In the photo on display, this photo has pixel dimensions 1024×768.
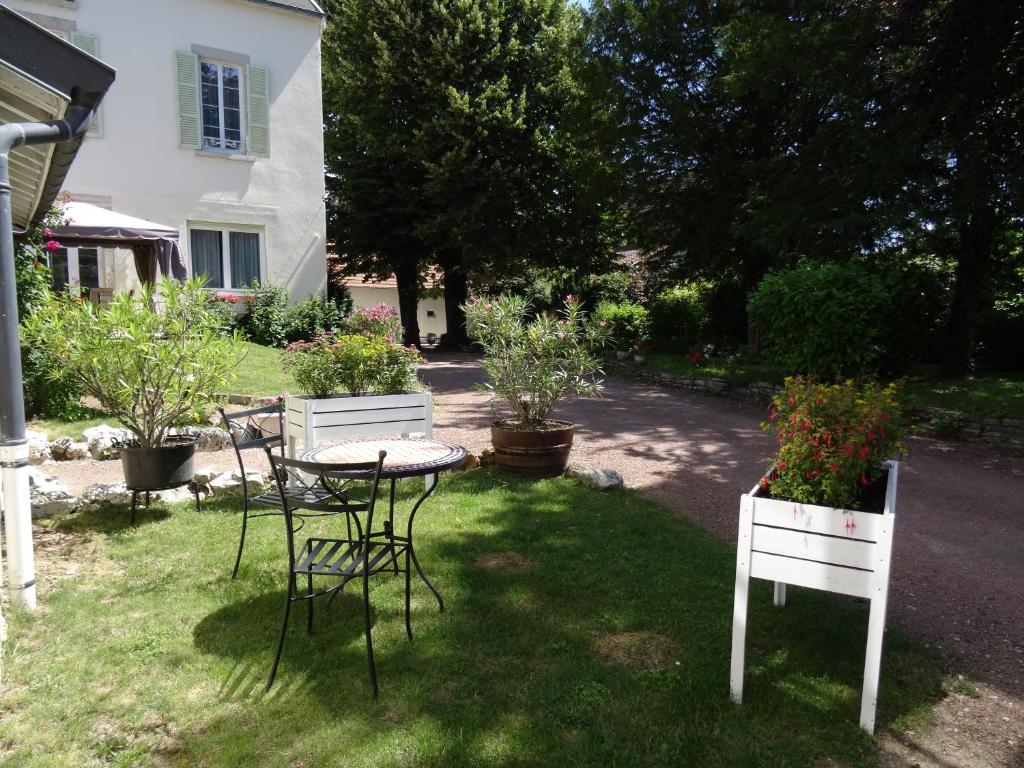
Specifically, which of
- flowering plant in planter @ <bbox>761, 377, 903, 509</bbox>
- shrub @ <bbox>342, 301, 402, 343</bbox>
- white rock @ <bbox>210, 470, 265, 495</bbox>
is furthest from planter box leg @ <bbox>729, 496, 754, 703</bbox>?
shrub @ <bbox>342, 301, 402, 343</bbox>

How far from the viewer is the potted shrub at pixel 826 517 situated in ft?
8.93

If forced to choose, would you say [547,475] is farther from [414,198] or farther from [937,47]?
[414,198]

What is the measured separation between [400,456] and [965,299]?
35.0 ft

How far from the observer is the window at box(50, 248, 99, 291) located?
13.6 metres

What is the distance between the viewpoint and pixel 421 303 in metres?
37.5

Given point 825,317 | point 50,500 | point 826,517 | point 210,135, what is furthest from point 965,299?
point 210,135

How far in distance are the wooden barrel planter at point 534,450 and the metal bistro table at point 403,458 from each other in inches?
92.7

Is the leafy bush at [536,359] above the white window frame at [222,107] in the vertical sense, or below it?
below

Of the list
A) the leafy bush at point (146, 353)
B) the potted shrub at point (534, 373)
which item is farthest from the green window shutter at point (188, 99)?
the potted shrub at point (534, 373)

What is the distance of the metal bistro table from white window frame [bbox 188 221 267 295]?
12.8m

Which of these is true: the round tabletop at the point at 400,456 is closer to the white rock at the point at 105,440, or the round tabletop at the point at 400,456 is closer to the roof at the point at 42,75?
the roof at the point at 42,75

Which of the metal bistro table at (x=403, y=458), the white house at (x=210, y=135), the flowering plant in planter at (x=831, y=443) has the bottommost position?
the metal bistro table at (x=403, y=458)

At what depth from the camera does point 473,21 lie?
1777 cm

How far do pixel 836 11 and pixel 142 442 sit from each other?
35.8ft
